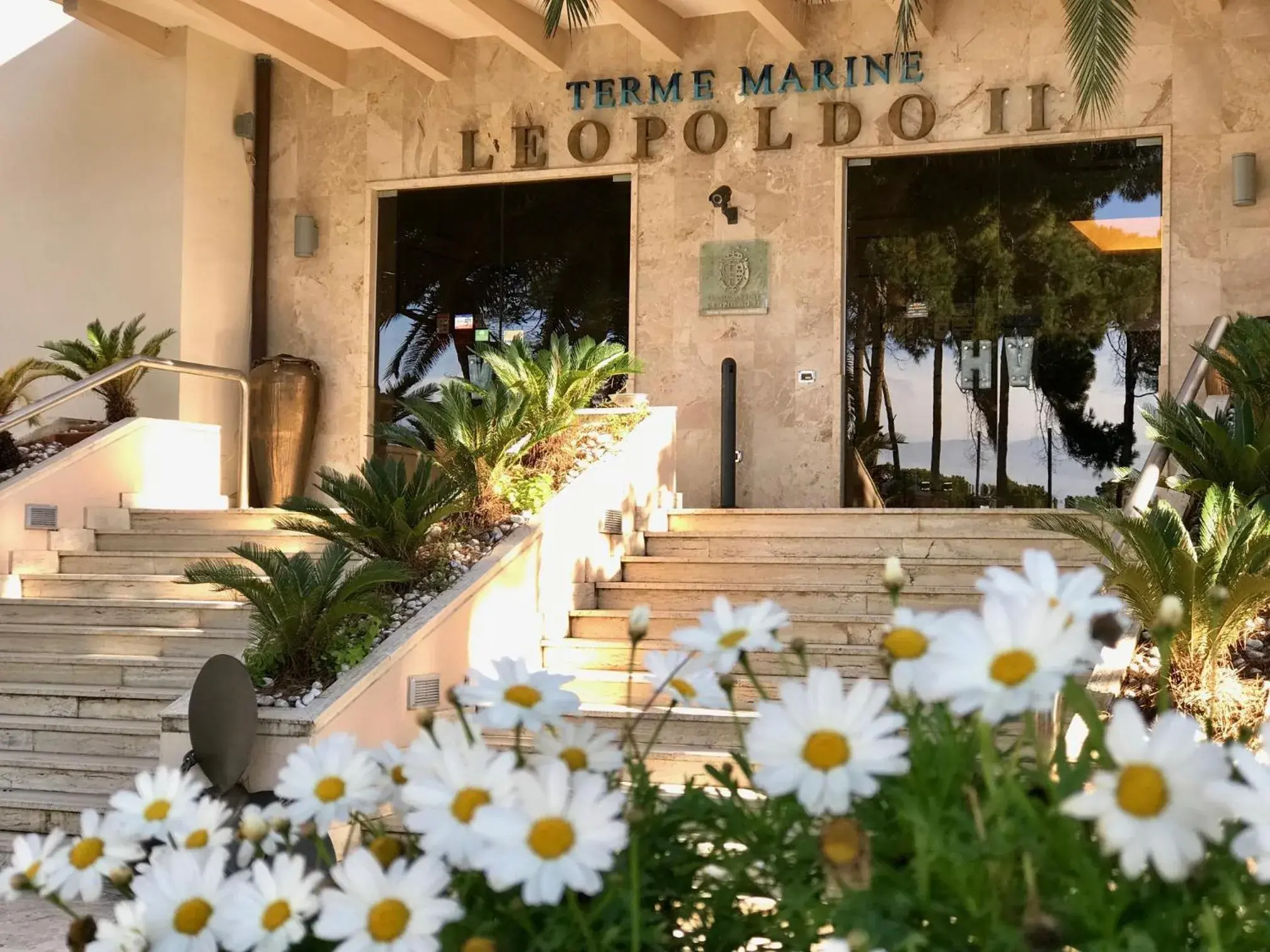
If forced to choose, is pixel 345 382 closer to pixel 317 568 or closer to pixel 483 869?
pixel 317 568

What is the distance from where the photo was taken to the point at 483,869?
992 millimetres

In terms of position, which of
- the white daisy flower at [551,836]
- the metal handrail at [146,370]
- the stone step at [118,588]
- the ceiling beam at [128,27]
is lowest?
the stone step at [118,588]

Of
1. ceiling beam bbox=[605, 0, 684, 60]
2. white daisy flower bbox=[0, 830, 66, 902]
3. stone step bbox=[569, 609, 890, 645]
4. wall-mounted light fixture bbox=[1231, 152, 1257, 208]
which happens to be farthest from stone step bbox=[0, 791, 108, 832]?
wall-mounted light fixture bbox=[1231, 152, 1257, 208]

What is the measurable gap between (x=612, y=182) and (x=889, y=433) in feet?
11.0

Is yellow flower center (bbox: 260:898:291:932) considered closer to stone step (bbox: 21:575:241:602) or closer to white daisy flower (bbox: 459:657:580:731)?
white daisy flower (bbox: 459:657:580:731)

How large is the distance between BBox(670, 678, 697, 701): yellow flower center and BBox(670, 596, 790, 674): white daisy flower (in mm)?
29

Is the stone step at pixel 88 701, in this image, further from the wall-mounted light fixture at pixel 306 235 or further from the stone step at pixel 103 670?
the wall-mounted light fixture at pixel 306 235

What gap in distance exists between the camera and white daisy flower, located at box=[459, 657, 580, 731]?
1142 millimetres

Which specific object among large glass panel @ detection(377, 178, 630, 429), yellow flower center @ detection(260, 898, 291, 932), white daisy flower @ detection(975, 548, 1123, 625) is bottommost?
yellow flower center @ detection(260, 898, 291, 932)

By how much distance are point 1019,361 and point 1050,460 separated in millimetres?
854

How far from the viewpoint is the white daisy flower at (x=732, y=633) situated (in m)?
1.15

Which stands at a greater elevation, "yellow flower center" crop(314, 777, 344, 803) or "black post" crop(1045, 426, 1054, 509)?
"black post" crop(1045, 426, 1054, 509)

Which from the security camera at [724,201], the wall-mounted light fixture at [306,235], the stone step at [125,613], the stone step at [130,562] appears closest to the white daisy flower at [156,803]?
the stone step at [125,613]

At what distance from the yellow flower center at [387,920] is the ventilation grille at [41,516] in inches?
379
